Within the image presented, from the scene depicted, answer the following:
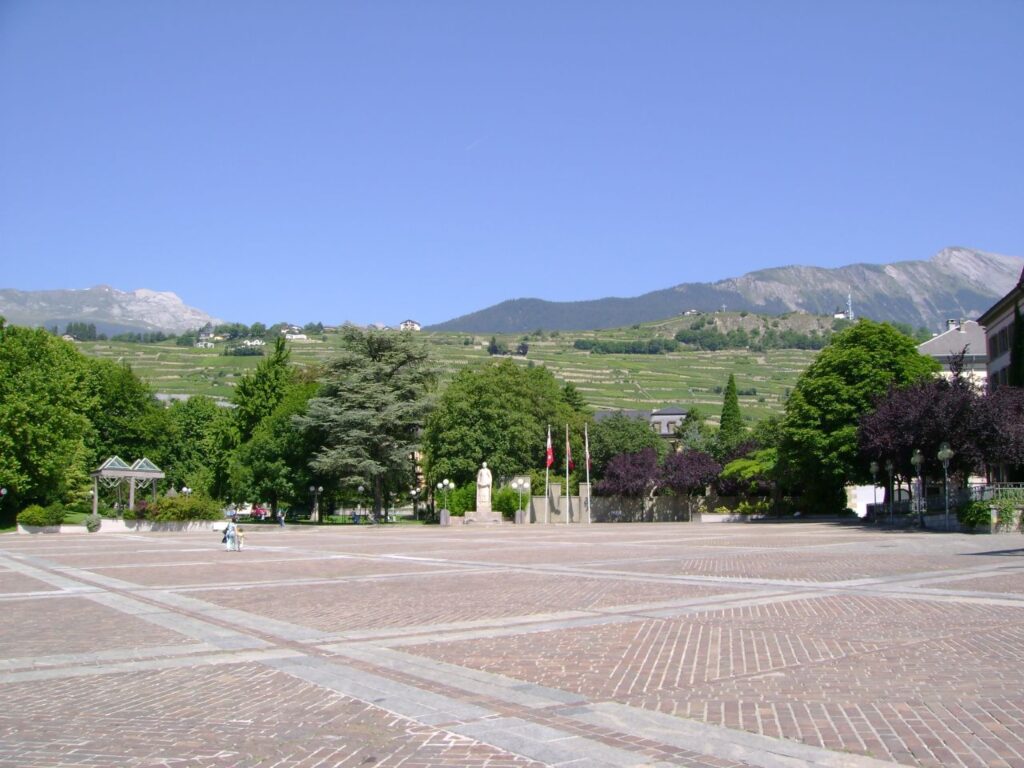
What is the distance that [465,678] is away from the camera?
8.15 meters

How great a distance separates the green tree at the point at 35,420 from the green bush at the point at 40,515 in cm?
128

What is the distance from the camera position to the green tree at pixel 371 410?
58.3m

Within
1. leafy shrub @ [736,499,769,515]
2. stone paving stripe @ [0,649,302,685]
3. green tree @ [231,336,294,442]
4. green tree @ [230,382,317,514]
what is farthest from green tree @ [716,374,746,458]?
stone paving stripe @ [0,649,302,685]

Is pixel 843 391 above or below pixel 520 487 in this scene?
above

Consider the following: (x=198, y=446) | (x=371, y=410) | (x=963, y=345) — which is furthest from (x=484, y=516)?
(x=963, y=345)

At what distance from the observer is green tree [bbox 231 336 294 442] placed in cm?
7312

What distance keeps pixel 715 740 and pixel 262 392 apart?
70.8 metres

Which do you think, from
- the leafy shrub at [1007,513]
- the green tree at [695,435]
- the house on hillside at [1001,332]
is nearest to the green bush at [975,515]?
the leafy shrub at [1007,513]

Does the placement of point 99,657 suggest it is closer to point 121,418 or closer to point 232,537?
point 232,537

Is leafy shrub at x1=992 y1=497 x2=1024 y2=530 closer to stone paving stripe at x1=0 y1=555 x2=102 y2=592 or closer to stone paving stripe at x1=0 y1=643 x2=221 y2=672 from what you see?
stone paving stripe at x1=0 y1=555 x2=102 y2=592

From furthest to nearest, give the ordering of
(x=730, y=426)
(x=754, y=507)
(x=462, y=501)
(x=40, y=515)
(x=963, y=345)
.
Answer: (x=730, y=426) < (x=963, y=345) < (x=754, y=507) < (x=462, y=501) < (x=40, y=515)

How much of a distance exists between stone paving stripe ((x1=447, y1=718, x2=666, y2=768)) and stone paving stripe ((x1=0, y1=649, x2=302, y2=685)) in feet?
11.5

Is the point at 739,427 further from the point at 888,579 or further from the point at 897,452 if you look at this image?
the point at 888,579

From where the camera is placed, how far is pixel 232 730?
21.4ft
